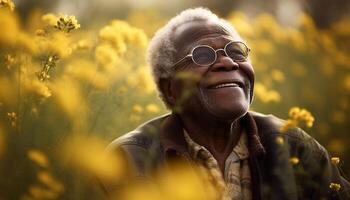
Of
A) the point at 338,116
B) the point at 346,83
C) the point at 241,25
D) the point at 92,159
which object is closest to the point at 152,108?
the point at 338,116

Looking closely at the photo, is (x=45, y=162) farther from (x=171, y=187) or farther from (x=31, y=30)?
(x=31, y=30)

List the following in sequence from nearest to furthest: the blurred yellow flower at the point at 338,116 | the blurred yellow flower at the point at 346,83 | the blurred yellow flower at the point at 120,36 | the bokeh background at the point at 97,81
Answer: the bokeh background at the point at 97,81, the blurred yellow flower at the point at 120,36, the blurred yellow flower at the point at 338,116, the blurred yellow flower at the point at 346,83

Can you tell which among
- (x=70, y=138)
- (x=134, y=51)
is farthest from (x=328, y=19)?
(x=70, y=138)

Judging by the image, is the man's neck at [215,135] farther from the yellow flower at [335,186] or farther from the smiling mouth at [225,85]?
the yellow flower at [335,186]

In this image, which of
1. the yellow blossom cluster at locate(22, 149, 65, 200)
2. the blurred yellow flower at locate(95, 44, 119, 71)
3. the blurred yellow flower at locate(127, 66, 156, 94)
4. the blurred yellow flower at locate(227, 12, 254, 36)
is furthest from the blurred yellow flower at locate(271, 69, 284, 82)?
the yellow blossom cluster at locate(22, 149, 65, 200)

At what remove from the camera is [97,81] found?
3.12 meters

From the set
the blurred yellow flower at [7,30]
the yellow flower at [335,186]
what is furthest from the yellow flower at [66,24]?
the yellow flower at [335,186]

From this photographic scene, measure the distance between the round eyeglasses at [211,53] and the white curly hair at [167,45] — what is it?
10cm

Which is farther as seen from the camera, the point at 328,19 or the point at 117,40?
the point at 328,19

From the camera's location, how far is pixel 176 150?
266 centimetres

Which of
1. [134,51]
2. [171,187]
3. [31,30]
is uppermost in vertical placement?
[134,51]

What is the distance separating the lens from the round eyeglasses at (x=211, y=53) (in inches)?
108

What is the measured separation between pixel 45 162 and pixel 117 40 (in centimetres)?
106

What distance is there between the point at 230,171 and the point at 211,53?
423 mm
